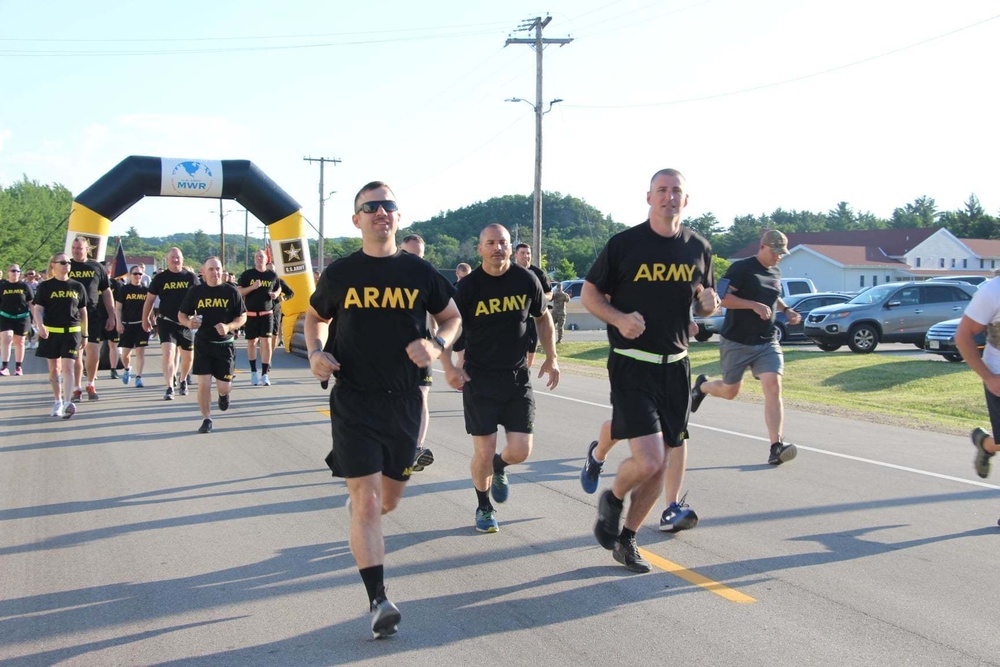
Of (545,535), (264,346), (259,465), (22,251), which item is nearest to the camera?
(545,535)

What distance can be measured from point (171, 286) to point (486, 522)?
335 inches

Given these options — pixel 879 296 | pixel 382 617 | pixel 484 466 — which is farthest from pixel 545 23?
pixel 382 617

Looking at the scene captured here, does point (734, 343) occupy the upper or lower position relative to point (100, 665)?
upper

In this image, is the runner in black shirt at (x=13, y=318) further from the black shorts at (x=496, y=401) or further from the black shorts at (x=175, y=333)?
the black shorts at (x=496, y=401)

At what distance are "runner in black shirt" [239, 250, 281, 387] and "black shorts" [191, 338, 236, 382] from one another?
481 centimetres

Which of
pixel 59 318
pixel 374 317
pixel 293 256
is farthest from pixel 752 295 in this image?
pixel 293 256

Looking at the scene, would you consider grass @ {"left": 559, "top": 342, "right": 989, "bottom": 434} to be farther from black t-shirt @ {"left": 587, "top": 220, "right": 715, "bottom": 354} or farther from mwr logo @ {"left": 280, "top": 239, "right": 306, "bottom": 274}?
black t-shirt @ {"left": 587, "top": 220, "right": 715, "bottom": 354}

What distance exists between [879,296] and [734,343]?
1553 centimetres

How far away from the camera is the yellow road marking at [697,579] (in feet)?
17.0

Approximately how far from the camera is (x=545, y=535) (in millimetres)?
6492

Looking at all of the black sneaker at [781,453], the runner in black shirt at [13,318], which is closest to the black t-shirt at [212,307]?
the black sneaker at [781,453]

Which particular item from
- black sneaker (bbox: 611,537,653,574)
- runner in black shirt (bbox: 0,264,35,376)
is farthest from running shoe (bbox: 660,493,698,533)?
runner in black shirt (bbox: 0,264,35,376)

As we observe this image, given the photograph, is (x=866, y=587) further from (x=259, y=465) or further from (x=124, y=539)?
(x=259, y=465)

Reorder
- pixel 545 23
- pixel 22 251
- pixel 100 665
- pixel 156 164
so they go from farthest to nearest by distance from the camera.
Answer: pixel 22 251 → pixel 545 23 → pixel 156 164 → pixel 100 665
